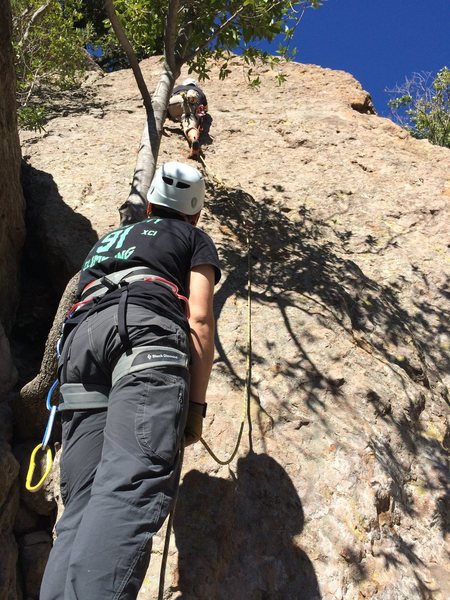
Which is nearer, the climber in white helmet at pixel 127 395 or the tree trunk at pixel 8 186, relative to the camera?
the climber in white helmet at pixel 127 395

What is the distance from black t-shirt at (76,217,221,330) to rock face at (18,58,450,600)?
4.18 feet

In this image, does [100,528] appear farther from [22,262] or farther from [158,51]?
[158,51]

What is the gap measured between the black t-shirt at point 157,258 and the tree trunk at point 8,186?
71.4 inches

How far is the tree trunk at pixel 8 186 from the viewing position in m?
4.28

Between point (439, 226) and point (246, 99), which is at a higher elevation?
point (246, 99)

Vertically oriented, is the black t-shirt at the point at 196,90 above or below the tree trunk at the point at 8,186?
above

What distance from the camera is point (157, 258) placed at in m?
2.57

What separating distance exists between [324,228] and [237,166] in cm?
205

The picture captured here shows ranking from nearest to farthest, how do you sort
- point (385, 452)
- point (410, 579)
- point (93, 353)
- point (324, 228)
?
point (93, 353)
point (410, 579)
point (385, 452)
point (324, 228)

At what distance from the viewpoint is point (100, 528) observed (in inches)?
75.9

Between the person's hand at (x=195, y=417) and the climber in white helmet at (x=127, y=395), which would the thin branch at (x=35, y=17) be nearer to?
the climber in white helmet at (x=127, y=395)

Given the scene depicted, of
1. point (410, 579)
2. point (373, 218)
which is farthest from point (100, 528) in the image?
point (373, 218)

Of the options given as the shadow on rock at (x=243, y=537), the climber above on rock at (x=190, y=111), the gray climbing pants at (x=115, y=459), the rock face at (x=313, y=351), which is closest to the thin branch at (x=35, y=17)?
the rock face at (x=313, y=351)

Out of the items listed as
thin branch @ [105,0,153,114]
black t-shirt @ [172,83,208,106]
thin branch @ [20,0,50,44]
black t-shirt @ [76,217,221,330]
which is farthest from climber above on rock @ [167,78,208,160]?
black t-shirt @ [76,217,221,330]
